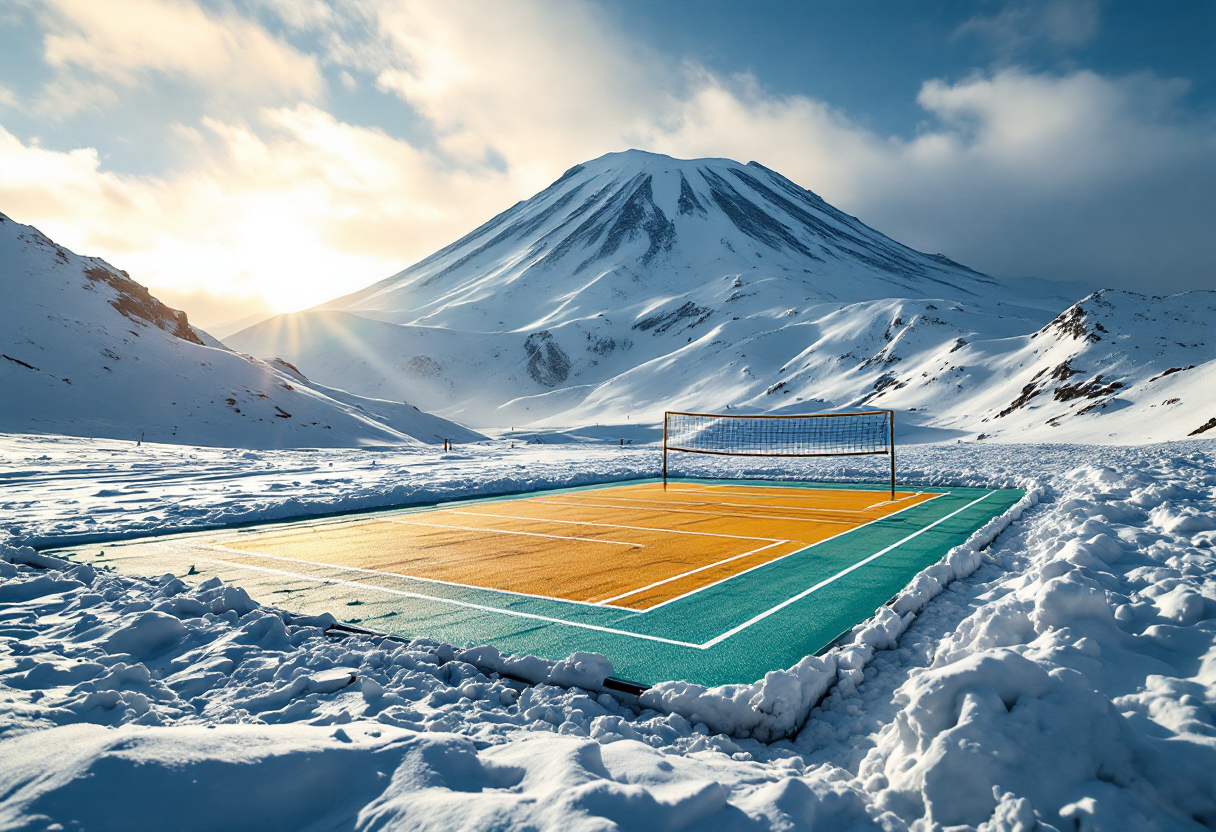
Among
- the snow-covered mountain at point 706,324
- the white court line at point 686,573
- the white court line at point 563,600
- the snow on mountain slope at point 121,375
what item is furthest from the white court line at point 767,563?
the snow on mountain slope at point 121,375

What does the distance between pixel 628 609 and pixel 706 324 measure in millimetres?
87550

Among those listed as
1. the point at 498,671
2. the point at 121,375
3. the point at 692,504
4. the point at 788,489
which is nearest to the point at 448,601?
the point at 498,671

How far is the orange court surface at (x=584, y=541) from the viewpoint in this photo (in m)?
6.43

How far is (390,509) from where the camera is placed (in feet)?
38.8

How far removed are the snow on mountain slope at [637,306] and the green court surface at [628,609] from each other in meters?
48.2

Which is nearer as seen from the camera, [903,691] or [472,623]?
[903,691]

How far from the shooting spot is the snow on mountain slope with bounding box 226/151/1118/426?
234 ft

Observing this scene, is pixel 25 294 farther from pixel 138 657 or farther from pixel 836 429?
pixel 836 429

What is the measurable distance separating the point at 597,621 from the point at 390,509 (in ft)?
25.5

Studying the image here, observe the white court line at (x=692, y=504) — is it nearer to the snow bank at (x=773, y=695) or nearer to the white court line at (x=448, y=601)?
the white court line at (x=448, y=601)

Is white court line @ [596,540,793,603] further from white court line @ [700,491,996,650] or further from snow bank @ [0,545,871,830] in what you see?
snow bank @ [0,545,871,830]

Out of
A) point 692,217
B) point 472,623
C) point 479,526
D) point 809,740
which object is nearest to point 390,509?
point 479,526

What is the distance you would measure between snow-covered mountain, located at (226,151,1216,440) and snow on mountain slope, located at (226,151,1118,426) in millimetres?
417

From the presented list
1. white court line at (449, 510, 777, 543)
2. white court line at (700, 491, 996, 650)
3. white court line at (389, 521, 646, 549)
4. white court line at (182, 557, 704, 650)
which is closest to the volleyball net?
white court line at (449, 510, 777, 543)
